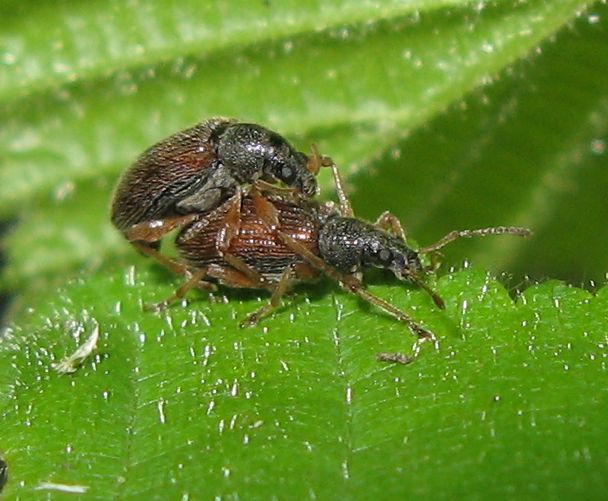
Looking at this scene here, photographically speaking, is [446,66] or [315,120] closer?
[446,66]

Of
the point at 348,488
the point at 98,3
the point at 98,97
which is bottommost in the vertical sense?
the point at 348,488

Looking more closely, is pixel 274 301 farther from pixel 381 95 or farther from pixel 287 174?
pixel 381 95

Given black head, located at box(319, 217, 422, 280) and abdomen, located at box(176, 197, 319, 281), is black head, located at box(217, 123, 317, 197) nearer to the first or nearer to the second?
abdomen, located at box(176, 197, 319, 281)

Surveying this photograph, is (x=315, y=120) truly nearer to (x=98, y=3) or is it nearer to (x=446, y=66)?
(x=446, y=66)

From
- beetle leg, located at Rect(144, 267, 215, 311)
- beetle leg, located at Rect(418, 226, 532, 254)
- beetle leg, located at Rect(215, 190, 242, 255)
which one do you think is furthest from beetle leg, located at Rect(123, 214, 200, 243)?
beetle leg, located at Rect(418, 226, 532, 254)

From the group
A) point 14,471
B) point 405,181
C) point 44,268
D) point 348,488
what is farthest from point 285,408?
point 44,268

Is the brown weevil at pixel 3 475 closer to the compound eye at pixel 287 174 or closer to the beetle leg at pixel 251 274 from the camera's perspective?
the beetle leg at pixel 251 274

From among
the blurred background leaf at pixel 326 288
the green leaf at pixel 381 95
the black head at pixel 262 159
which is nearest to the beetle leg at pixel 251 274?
the blurred background leaf at pixel 326 288
